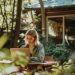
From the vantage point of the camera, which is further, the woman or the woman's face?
the woman's face

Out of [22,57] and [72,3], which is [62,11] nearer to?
[72,3]

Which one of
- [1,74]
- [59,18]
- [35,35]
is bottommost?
[59,18]

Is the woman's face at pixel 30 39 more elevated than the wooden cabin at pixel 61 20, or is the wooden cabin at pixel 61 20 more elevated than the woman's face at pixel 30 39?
the woman's face at pixel 30 39

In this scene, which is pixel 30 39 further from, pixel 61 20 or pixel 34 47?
pixel 61 20

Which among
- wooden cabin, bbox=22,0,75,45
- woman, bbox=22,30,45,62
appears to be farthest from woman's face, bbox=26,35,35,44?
wooden cabin, bbox=22,0,75,45

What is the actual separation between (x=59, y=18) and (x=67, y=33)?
68 cm

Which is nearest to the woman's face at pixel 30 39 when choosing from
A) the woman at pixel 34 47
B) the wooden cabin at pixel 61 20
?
the woman at pixel 34 47

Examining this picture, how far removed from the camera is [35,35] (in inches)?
253

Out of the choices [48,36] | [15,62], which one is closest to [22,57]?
[15,62]

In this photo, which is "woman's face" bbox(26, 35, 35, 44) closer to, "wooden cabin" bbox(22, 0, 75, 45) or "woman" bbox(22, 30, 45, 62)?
"woman" bbox(22, 30, 45, 62)

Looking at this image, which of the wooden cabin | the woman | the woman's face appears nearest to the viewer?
the woman

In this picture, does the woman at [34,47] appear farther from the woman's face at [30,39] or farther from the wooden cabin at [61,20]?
the wooden cabin at [61,20]

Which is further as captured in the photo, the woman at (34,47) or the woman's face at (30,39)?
the woman's face at (30,39)

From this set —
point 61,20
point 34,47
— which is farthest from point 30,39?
point 61,20
